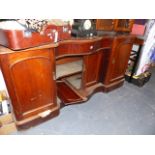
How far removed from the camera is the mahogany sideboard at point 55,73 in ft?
4.02

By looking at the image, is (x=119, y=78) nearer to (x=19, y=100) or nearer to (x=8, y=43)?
(x=19, y=100)

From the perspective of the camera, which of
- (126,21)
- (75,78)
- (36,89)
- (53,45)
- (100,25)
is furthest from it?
(75,78)

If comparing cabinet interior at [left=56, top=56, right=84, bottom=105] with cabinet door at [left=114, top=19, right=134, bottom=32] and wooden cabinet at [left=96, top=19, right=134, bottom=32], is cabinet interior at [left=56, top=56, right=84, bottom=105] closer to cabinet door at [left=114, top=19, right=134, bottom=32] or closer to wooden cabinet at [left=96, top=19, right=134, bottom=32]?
wooden cabinet at [left=96, top=19, right=134, bottom=32]

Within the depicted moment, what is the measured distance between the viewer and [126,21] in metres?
2.02

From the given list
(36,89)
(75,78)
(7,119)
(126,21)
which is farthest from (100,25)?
(7,119)

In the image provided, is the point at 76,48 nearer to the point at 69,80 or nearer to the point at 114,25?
the point at 114,25

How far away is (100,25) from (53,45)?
2.89 ft

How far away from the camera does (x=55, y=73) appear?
150cm

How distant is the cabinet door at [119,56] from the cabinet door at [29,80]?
96 centimetres

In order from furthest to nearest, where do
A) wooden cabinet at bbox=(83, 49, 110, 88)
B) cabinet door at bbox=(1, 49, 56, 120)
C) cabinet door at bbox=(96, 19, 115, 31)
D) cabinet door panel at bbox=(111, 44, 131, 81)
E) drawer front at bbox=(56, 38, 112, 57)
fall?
cabinet door panel at bbox=(111, 44, 131, 81) < wooden cabinet at bbox=(83, 49, 110, 88) < cabinet door at bbox=(96, 19, 115, 31) < drawer front at bbox=(56, 38, 112, 57) < cabinet door at bbox=(1, 49, 56, 120)

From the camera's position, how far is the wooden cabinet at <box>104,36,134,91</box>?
194cm

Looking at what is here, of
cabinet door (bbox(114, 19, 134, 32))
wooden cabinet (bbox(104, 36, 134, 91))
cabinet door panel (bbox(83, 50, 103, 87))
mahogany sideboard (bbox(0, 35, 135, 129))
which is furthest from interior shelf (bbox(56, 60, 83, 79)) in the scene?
cabinet door (bbox(114, 19, 134, 32))

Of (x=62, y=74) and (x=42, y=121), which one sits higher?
(x=62, y=74)

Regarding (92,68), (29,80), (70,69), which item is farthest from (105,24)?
(29,80)
